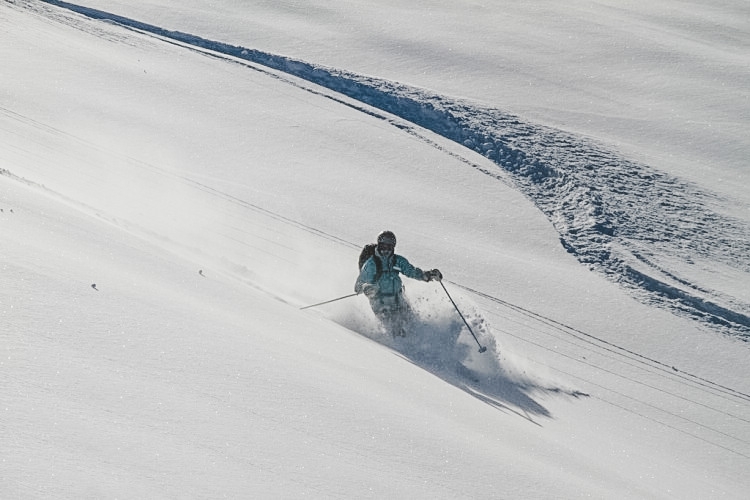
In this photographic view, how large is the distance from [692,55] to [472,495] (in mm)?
20264

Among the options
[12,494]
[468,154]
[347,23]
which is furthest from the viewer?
[347,23]

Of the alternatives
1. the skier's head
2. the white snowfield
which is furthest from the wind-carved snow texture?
the skier's head

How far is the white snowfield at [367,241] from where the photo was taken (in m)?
4.06

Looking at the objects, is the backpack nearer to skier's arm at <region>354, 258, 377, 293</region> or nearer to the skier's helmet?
skier's arm at <region>354, 258, 377, 293</region>

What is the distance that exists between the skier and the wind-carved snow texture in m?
4.71

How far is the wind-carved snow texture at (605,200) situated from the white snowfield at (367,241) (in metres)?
0.06

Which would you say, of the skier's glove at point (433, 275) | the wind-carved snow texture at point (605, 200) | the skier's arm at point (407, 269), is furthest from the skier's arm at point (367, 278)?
the wind-carved snow texture at point (605, 200)

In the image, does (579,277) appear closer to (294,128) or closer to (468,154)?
(468,154)

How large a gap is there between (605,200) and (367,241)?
4.78m

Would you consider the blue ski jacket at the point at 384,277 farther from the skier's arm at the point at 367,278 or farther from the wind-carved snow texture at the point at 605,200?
the wind-carved snow texture at the point at 605,200

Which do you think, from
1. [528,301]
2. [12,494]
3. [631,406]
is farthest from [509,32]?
[12,494]

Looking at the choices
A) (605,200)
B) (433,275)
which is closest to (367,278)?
(433,275)

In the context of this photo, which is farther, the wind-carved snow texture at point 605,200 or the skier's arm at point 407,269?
the wind-carved snow texture at point 605,200

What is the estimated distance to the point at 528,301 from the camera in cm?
1211
